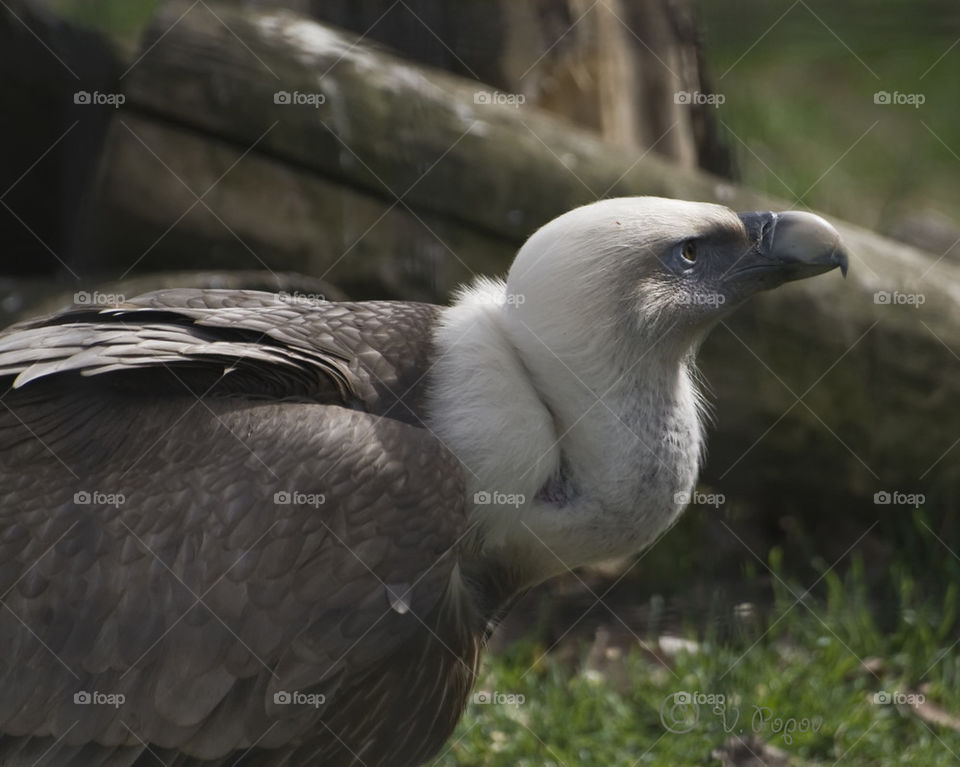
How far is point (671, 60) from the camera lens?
721 cm

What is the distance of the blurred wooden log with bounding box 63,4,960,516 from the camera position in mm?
5801

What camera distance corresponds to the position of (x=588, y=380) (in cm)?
357

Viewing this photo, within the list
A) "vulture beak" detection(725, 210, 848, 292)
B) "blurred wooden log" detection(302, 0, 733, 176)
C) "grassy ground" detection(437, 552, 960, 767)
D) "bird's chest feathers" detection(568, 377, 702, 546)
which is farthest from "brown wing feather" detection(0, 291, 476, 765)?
"blurred wooden log" detection(302, 0, 733, 176)

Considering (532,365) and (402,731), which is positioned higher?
(532,365)

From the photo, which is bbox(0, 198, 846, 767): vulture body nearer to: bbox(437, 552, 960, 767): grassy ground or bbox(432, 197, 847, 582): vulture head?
bbox(432, 197, 847, 582): vulture head

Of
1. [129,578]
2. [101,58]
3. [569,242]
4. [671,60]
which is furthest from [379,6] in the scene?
[129,578]

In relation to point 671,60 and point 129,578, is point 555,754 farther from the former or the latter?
point 671,60

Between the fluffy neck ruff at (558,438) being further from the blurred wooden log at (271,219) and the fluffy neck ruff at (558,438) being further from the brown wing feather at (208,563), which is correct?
the blurred wooden log at (271,219)

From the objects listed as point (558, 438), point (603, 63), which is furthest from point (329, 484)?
point (603, 63)

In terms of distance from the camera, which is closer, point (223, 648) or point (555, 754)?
point (223, 648)

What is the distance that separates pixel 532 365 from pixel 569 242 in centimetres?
34

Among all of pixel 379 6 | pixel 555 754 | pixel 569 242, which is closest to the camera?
pixel 569 242

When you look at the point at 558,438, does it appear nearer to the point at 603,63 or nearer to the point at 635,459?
the point at 635,459

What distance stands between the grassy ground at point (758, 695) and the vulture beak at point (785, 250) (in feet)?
5.20
